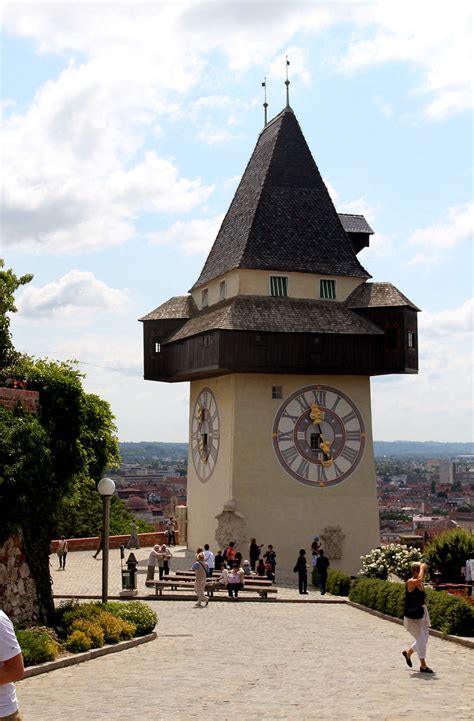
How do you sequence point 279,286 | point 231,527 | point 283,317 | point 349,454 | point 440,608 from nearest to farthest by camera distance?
point 440,608
point 231,527
point 283,317
point 349,454
point 279,286

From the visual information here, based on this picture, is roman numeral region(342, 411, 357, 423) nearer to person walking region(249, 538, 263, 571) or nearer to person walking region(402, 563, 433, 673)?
person walking region(249, 538, 263, 571)

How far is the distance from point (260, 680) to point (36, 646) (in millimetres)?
3473

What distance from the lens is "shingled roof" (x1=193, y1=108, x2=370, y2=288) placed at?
127 ft

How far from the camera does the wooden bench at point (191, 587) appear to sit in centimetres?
2690

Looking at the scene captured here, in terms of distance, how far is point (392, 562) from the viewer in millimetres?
29422

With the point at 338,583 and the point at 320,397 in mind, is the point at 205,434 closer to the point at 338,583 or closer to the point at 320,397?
the point at 320,397

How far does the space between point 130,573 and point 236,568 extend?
2687mm

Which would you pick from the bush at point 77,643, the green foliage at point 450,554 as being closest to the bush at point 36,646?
the bush at point 77,643


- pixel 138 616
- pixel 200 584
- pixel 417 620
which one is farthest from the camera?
pixel 200 584

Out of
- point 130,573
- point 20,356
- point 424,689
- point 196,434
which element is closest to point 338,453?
point 196,434

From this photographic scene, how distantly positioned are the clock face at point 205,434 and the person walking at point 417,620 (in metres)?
22.9

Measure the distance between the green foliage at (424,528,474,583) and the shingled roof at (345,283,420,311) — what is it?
1051 centimetres

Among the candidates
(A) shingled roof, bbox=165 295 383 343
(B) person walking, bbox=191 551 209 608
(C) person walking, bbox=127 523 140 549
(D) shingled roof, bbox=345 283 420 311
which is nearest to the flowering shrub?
(B) person walking, bbox=191 551 209 608

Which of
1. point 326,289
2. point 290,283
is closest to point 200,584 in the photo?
point 290,283
